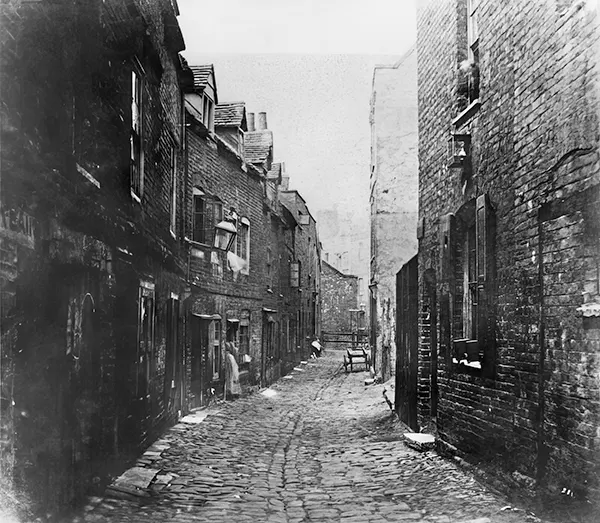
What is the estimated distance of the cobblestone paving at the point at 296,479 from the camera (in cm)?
672

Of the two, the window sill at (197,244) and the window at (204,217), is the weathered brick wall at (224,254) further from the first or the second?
the window at (204,217)

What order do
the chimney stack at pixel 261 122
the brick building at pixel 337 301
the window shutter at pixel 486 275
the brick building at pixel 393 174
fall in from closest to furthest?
the window shutter at pixel 486 275, the brick building at pixel 393 174, the chimney stack at pixel 261 122, the brick building at pixel 337 301

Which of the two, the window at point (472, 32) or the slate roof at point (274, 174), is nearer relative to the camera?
the window at point (472, 32)

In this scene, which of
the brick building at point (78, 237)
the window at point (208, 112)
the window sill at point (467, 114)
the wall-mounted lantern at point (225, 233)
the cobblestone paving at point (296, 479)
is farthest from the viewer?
the wall-mounted lantern at point (225, 233)

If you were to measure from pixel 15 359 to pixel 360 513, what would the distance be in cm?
383

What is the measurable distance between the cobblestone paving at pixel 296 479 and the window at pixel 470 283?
143 centimetres

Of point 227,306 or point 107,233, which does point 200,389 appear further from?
point 107,233

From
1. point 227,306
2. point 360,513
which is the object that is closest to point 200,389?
point 227,306

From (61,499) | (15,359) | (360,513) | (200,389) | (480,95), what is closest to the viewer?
(15,359)

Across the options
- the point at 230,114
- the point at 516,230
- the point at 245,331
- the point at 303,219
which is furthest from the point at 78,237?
the point at 303,219

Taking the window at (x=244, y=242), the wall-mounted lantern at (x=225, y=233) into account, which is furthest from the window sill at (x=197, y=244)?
the window at (x=244, y=242)

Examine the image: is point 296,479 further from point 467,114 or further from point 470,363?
point 467,114

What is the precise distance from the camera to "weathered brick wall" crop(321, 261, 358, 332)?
50.2 meters

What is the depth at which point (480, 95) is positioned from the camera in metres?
8.05
